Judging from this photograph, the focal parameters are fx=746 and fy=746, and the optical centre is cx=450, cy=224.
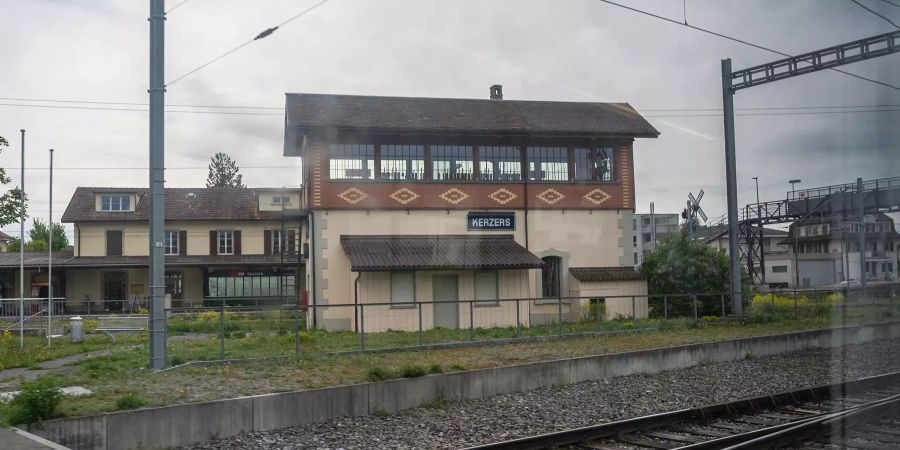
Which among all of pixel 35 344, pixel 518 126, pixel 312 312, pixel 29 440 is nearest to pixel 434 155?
pixel 518 126

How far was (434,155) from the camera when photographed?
85.1 feet

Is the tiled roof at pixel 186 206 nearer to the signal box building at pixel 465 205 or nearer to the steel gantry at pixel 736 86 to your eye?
the signal box building at pixel 465 205

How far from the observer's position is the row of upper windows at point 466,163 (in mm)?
25172

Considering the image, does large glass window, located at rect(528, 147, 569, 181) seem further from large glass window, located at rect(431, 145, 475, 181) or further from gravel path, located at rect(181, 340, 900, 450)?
gravel path, located at rect(181, 340, 900, 450)

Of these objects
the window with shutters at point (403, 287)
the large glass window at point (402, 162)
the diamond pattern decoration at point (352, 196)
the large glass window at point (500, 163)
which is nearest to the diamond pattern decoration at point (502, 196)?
the large glass window at point (500, 163)

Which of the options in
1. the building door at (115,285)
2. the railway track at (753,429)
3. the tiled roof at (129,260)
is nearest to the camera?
the railway track at (753,429)

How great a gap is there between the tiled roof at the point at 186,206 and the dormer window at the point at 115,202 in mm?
387

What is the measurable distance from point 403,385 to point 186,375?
3.93 meters

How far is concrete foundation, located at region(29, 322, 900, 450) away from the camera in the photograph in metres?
8.95

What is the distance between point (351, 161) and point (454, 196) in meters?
3.74

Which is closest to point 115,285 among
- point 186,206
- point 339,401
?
point 186,206

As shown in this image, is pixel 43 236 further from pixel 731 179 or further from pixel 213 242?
pixel 731 179

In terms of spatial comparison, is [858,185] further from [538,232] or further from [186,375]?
[538,232]

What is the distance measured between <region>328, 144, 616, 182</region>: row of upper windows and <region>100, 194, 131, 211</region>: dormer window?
102ft
